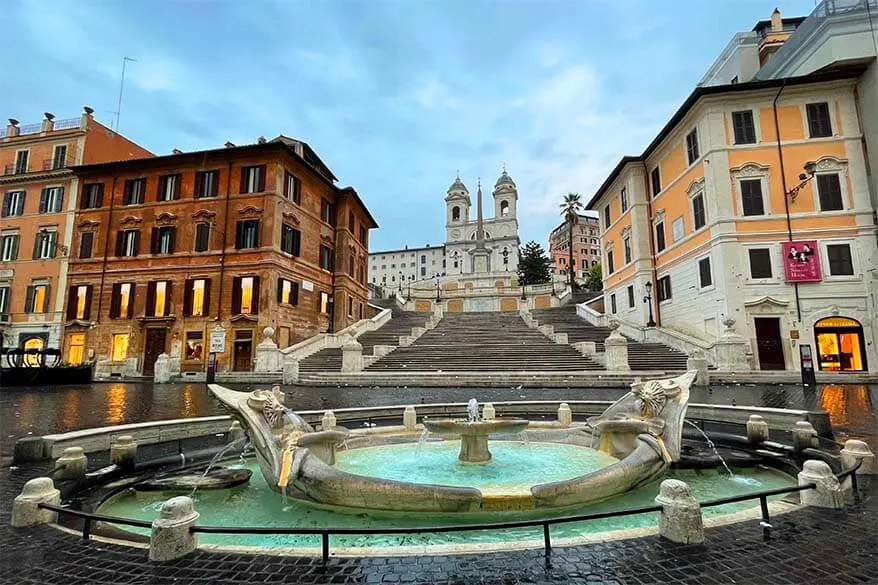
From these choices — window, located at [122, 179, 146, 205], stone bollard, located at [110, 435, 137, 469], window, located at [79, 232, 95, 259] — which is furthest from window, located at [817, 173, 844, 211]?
window, located at [79, 232, 95, 259]

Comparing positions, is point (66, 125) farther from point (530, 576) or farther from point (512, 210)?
point (512, 210)

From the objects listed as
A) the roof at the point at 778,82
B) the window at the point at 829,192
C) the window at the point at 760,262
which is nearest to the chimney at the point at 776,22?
the roof at the point at 778,82

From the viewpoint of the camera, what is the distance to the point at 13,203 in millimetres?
35844

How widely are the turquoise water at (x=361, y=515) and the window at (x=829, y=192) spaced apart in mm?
24298

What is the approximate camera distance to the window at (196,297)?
2981 cm

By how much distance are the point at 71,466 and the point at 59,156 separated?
40.8 meters

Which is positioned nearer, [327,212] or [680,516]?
[680,516]

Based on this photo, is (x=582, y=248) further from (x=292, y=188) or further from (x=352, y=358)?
(x=352, y=358)

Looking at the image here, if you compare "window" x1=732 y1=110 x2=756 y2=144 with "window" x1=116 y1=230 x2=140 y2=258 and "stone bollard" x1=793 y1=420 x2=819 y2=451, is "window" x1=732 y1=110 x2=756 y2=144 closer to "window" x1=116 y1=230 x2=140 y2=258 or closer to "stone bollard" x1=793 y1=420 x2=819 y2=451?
"stone bollard" x1=793 y1=420 x2=819 y2=451

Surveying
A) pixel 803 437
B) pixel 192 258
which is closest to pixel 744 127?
pixel 803 437

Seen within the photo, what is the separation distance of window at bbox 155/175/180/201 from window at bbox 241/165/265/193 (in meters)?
5.40

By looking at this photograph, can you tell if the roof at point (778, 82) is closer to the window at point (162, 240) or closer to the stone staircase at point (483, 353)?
the stone staircase at point (483, 353)

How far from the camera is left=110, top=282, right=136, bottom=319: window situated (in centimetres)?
3088

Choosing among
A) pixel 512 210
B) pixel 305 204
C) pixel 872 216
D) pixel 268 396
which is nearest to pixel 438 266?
pixel 512 210
